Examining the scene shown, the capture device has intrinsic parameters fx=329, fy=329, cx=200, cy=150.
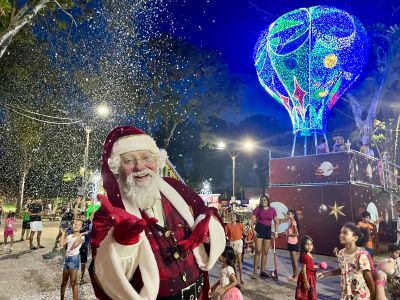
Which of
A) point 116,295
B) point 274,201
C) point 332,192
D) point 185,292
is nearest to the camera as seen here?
point 116,295

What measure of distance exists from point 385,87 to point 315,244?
1691 cm

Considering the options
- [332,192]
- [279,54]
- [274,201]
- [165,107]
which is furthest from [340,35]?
[165,107]

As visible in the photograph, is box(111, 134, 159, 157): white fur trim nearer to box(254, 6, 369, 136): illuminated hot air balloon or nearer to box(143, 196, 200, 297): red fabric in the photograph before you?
box(143, 196, 200, 297): red fabric

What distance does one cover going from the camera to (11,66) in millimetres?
13188

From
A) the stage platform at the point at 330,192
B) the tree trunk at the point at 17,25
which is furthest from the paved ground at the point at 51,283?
the tree trunk at the point at 17,25

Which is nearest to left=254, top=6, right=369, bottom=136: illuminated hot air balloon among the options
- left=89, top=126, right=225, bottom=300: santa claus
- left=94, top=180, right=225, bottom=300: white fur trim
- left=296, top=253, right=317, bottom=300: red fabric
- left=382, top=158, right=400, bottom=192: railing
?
left=382, top=158, right=400, bottom=192: railing

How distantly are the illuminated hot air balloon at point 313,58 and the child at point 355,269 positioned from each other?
9233 millimetres

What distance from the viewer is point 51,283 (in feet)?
25.5

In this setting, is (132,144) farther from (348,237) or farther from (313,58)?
(313,58)

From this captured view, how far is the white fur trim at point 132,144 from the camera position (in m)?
2.68

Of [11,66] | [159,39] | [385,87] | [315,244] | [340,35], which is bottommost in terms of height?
[315,244]

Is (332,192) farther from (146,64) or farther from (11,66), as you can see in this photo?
(146,64)

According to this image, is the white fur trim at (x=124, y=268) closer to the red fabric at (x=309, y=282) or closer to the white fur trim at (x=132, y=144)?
the white fur trim at (x=132, y=144)

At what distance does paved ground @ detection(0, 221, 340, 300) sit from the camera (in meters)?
6.85
